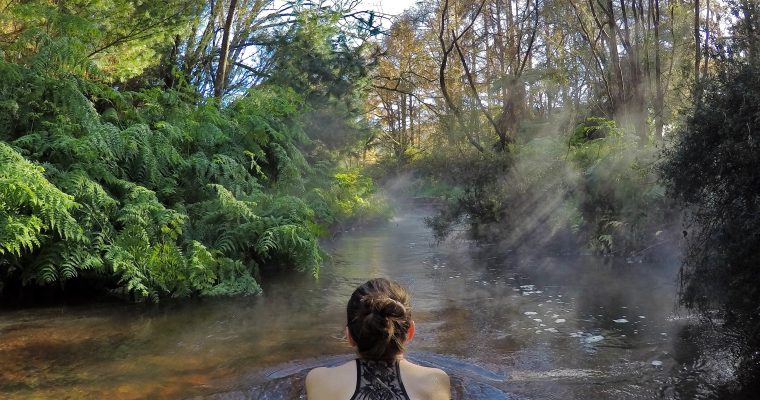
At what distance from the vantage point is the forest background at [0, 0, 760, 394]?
5.36 m

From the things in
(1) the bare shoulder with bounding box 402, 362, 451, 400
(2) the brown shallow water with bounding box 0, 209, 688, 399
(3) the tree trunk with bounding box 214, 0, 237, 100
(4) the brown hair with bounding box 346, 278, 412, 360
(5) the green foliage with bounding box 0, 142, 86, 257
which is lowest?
(2) the brown shallow water with bounding box 0, 209, 688, 399

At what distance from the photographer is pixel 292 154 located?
12.4 meters

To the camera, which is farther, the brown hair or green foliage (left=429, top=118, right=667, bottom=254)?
green foliage (left=429, top=118, right=667, bottom=254)

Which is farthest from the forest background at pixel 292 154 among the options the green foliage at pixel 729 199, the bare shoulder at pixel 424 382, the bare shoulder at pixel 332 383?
the bare shoulder at pixel 332 383

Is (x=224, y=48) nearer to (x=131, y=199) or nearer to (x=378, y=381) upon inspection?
(x=131, y=199)

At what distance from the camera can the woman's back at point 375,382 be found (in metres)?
2.25

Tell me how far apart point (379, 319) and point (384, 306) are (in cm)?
6

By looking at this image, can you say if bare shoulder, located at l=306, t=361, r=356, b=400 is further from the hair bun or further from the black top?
the hair bun

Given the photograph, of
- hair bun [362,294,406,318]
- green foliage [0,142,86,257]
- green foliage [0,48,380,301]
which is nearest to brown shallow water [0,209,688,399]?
green foliage [0,48,380,301]

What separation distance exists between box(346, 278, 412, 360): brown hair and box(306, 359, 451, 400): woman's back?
0.05 meters

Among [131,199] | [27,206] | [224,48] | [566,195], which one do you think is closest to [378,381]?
[27,206]

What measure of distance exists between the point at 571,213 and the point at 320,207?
576cm

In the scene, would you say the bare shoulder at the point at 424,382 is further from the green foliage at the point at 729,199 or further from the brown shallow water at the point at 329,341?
the green foliage at the point at 729,199

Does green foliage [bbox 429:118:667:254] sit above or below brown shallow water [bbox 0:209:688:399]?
above
